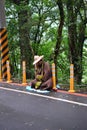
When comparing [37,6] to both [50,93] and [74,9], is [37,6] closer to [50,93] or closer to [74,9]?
[74,9]

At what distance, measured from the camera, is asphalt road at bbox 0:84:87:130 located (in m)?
6.71

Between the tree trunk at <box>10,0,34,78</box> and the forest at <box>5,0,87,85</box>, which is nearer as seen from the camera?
the forest at <box>5,0,87,85</box>

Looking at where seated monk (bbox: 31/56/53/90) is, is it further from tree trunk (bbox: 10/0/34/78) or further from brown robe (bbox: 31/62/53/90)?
tree trunk (bbox: 10/0/34/78)

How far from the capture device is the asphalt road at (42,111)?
6715 mm


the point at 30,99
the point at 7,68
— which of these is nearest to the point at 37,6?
the point at 7,68

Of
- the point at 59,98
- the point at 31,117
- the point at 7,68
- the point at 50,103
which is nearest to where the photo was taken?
the point at 31,117

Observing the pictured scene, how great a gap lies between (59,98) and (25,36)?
1056 cm

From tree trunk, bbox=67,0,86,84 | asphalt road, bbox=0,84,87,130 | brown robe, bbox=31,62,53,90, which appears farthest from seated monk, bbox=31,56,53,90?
tree trunk, bbox=67,0,86,84

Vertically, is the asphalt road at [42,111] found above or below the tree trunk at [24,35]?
below

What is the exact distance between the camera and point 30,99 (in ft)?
31.1

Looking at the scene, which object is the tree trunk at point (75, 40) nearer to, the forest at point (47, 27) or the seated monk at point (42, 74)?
the forest at point (47, 27)

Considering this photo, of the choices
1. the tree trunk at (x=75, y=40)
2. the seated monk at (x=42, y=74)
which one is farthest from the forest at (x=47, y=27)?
the seated monk at (x=42, y=74)

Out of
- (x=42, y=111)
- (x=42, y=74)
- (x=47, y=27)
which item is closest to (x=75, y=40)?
(x=47, y=27)

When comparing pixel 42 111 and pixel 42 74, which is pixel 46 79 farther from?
pixel 42 111
